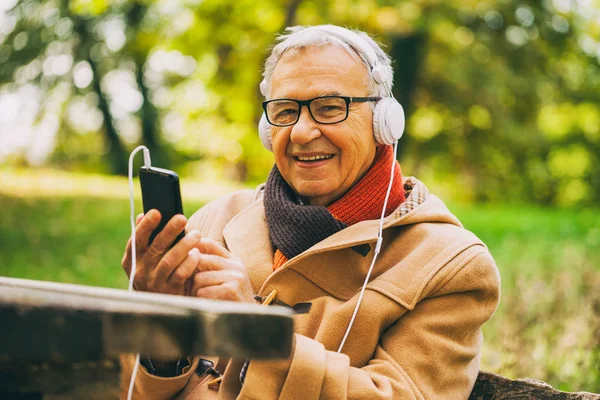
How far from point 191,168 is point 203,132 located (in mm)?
4907

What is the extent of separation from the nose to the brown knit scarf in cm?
23

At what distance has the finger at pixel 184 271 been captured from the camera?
1.91 meters

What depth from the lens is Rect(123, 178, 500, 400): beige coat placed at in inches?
78.2

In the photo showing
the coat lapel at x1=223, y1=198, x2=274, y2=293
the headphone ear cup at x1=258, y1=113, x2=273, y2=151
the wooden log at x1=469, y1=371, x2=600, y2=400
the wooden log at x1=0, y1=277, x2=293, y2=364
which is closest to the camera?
the wooden log at x1=0, y1=277, x2=293, y2=364

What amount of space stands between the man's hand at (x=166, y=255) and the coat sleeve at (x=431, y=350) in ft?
1.03

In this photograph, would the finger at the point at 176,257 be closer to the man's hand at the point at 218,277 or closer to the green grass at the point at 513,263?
the man's hand at the point at 218,277

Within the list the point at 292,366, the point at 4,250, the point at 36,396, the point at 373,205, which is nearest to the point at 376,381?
the point at 292,366

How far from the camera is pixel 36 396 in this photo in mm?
1349

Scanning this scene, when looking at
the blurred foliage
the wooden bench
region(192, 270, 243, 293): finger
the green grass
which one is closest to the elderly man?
region(192, 270, 243, 293): finger

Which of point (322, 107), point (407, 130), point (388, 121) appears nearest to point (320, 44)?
point (322, 107)

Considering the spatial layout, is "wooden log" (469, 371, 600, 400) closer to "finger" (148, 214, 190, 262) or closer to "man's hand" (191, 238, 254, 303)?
"man's hand" (191, 238, 254, 303)

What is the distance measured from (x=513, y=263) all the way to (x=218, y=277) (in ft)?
16.5

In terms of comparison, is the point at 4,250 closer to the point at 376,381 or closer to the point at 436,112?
the point at 376,381

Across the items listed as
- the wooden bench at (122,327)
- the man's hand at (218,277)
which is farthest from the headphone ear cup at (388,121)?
the wooden bench at (122,327)
